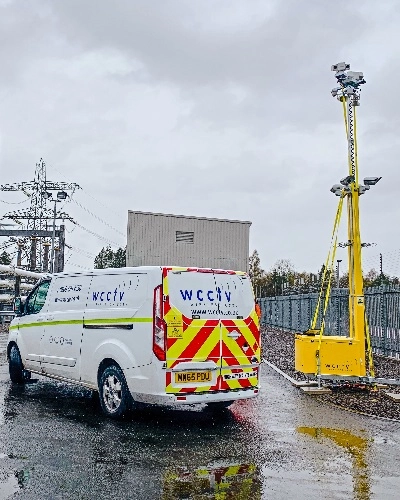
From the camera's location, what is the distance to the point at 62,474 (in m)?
5.98

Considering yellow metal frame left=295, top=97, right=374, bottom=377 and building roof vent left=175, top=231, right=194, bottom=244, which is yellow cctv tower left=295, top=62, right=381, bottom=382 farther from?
building roof vent left=175, top=231, right=194, bottom=244

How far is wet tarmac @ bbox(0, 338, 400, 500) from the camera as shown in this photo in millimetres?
5621

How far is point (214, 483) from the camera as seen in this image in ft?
19.0

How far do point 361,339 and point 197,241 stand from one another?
59.8 ft

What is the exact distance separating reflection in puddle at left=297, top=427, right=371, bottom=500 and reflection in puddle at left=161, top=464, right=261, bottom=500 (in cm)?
90

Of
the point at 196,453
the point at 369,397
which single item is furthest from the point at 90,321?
the point at 369,397

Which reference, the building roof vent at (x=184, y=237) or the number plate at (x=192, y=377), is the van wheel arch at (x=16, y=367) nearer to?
the number plate at (x=192, y=377)

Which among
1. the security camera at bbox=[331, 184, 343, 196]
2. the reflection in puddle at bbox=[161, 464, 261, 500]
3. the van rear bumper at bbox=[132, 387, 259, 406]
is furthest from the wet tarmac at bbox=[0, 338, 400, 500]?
the security camera at bbox=[331, 184, 343, 196]

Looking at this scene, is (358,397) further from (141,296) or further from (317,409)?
(141,296)

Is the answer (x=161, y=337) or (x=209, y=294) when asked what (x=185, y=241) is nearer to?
(x=209, y=294)

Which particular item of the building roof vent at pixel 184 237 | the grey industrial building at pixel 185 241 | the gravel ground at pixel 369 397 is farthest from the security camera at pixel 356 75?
the building roof vent at pixel 184 237

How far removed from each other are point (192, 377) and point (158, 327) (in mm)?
790

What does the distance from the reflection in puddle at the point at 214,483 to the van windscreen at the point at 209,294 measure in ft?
8.46

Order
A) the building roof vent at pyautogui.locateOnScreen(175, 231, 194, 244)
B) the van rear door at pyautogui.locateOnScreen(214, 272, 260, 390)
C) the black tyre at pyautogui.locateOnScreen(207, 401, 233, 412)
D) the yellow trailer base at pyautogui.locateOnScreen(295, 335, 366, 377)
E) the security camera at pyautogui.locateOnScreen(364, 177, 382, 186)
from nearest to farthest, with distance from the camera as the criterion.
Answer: the van rear door at pyautogui.locateOnScreen(214, 272, 260, 390) → the black tyre at pyautogui.locateOnScreen(207, 401, 233, 412) → the yellow trailer base at pyautogui.locateOnScreen(295, 335, 366, 377) → the security camera at pyautogui.locateOnScreen(364, 177, 382, 186) → the building roof vent at pyautogui.locateOnScreen(175, 231, 194, 244)
